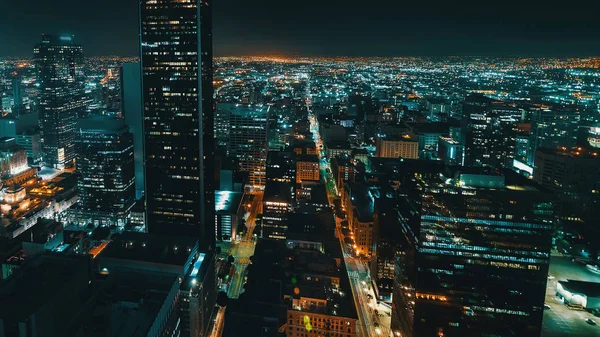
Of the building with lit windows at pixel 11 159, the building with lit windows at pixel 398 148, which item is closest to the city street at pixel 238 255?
the building with lit windows at pixel 398 148

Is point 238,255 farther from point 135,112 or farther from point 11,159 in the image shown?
point 11,159

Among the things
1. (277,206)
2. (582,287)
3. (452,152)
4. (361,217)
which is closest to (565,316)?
(582,287)

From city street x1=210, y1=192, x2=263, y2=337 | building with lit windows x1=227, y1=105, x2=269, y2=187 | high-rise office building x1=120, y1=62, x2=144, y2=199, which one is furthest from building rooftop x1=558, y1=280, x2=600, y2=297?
high-rise office building x1=120, y1=62, x2=144, y2=199

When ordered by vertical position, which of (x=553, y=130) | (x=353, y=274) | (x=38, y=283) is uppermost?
(x=553, y=130)

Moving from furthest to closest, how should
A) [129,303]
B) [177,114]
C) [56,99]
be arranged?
[56,99]
[177,114]
[129,303]

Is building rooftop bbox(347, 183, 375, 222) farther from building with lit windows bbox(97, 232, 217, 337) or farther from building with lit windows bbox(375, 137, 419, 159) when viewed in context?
building with lit windows bbox(375, 137, 419, 159)

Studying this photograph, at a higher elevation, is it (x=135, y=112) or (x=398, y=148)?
(x=135, y=112)

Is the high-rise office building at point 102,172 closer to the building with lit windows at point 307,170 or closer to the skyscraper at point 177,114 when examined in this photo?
the skyscraper at point 177,114
